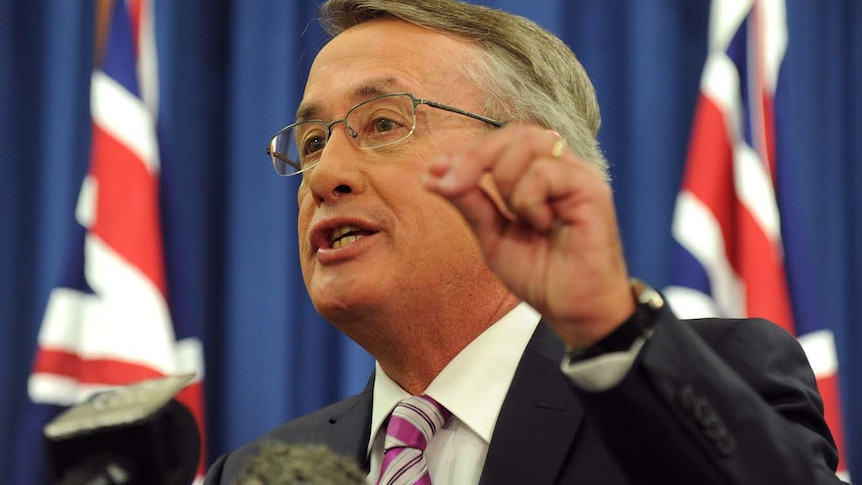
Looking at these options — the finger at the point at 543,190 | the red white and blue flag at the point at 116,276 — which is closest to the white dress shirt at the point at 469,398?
the finger at the point at 543,190

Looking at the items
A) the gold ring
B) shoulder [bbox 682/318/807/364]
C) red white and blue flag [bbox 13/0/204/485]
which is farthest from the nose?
red white and blue flag [bbox 13/0/204/485]

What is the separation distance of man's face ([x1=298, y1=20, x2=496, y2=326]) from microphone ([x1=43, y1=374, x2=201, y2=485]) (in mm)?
817

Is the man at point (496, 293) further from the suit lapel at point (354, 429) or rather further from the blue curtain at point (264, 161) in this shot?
the blue curtain at point (264, 161)

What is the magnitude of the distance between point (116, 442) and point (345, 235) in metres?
0.93

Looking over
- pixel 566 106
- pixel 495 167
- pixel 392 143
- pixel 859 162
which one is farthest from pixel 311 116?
pixel 859 162

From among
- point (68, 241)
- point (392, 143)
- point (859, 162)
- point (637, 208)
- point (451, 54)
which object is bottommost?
point (68, 241)

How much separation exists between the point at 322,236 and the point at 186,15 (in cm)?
148

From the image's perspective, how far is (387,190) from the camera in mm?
1713

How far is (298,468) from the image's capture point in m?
0.79

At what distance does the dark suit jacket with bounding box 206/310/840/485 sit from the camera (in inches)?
39.7

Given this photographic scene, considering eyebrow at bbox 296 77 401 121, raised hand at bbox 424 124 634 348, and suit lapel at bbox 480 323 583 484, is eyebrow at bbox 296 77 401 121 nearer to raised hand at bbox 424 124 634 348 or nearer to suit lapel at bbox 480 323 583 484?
suit lapel at bbox 480 323 583 484

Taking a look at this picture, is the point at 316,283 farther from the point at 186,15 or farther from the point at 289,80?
the point at 186,15

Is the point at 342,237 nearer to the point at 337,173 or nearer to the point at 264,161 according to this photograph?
the point at 337,173

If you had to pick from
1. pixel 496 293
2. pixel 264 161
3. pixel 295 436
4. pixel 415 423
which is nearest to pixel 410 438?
pixel 415 423
